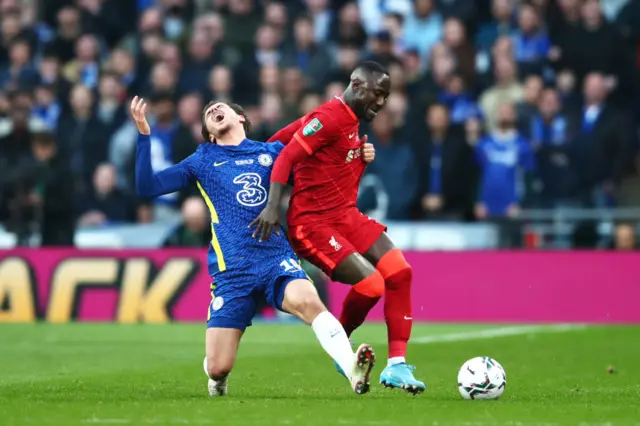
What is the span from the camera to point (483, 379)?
8.27 m

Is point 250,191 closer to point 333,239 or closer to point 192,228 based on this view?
point 333,239

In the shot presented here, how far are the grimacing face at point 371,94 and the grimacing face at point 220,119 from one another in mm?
853

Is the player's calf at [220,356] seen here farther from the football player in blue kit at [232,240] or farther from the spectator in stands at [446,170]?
the spectator in stands at [446,170]

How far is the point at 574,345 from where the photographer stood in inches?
550

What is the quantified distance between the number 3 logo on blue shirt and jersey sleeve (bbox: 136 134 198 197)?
0.35 metres

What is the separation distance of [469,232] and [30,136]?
20.7ft

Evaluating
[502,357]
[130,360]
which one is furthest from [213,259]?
[502,357]

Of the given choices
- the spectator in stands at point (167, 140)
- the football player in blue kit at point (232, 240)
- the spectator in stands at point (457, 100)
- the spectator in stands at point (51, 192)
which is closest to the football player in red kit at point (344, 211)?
the football player in blue kit at point (232, 240)

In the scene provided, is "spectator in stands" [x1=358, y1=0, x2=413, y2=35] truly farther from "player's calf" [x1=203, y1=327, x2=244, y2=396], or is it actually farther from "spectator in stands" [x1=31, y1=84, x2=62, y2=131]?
"player's calf" [x1=203, y1=327, x2=244, y2=396]

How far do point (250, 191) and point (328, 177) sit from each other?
688 mm

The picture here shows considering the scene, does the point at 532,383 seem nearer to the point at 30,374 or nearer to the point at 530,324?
the point at 30,374

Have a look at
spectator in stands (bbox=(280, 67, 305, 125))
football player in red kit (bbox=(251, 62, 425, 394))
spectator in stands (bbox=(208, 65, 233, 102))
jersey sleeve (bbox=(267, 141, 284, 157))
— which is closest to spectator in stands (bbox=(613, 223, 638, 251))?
spectator in stands (bbox=(280, 67, 305, 125))

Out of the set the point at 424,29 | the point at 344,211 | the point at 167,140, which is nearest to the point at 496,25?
the point at 424,29

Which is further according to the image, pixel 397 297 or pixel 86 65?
pixel 86 65
